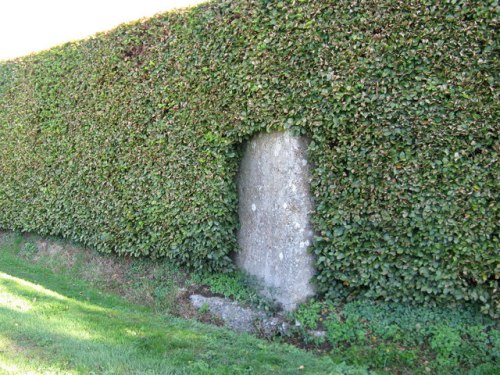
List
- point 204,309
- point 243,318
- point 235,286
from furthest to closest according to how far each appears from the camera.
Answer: point 235,286 → point 204,309 → point 243,318

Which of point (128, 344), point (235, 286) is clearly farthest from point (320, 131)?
point (128, 344)

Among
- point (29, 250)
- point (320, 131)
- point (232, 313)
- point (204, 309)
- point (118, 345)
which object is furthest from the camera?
point (29, 250)

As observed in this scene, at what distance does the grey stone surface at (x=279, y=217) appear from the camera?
21.1 feet

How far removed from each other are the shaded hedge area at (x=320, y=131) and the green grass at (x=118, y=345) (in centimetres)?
149

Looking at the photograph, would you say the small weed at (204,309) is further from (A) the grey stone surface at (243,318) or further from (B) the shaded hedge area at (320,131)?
(B) the shaded hedge area at (320,131)

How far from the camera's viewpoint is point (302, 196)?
6465 millimetres

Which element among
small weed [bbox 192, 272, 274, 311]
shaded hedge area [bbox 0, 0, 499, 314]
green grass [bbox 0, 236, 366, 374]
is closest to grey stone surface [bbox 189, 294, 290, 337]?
small weed [bbox 192, 272, 274, 311]

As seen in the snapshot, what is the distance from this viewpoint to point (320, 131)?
20.4 ft

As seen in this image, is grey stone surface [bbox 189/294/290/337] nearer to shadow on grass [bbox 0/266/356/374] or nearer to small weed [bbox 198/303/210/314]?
small weed [bbox 198/303/210/314]

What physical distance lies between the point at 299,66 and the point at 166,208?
3.25m

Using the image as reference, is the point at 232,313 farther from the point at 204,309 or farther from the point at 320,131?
the point at 320,131

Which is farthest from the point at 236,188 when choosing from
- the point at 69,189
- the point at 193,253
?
the point at 69,189

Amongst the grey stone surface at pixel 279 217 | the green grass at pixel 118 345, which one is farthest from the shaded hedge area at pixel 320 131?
the green grass at pixel 118 345

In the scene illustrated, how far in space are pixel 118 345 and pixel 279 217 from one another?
2894 mm
